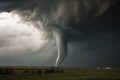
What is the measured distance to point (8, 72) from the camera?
8388 cm

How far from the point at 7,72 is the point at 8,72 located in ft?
1.29

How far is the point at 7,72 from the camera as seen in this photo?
8400 centimetres
